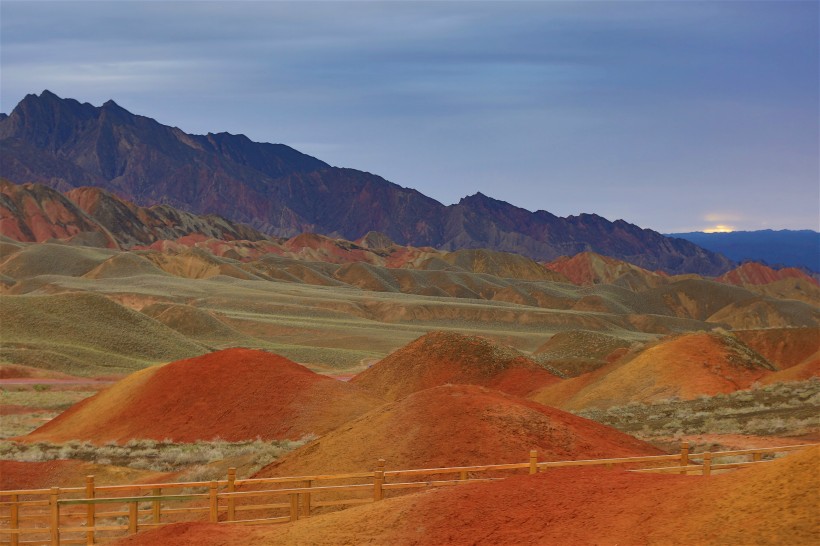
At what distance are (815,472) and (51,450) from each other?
95.4ft

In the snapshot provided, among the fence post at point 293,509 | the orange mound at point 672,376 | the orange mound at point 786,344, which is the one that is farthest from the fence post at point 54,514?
the orange mound at point 786,344

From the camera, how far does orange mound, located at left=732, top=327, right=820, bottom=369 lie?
78.1 metres

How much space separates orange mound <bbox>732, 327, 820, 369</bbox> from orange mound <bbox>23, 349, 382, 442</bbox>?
50750mm

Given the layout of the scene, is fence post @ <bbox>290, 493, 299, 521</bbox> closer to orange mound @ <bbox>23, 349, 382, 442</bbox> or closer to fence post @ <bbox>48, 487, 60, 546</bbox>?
fence post @ <bbox>48, 487, 60, 546</bbox>

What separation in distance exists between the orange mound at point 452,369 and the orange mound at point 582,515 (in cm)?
4083

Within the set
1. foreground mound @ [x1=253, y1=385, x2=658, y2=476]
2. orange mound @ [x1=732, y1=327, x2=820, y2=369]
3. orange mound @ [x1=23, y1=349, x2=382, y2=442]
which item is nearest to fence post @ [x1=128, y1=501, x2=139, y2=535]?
foreground mound @ [x1=253, y1=385, x2=658, y2=476]

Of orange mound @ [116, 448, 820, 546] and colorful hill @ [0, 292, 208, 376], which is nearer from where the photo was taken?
orange mound @ [116, 448, 820, 546]

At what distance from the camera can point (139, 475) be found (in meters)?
30.2

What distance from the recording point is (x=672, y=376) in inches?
1928

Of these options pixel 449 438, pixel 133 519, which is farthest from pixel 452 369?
pixel 133 519

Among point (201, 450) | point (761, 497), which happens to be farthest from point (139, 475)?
point (761, 497)

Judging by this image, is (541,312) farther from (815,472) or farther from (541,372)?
(815,472)

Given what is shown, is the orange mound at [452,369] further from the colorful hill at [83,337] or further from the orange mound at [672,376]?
the colorful hill at [83,337]

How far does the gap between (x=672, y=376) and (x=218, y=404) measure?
2411cm
